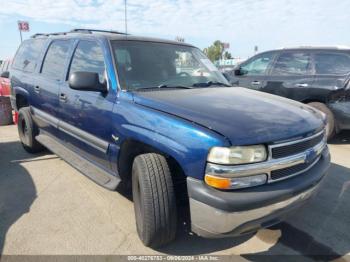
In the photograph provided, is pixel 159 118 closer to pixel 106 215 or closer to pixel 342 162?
pixel 106 215

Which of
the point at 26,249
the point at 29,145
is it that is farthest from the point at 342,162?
the point at 29,145

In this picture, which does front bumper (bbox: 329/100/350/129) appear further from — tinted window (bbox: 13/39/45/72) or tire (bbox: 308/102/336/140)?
tinted window (bbox: 13/39/45/72)

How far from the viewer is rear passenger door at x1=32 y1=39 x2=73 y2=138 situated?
4270mm

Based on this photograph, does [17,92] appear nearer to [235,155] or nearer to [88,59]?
[88,59]

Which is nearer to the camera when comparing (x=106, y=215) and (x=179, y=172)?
(x=179, y=172)

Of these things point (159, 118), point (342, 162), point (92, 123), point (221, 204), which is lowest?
point (342, 162)

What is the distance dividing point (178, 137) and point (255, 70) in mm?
5666

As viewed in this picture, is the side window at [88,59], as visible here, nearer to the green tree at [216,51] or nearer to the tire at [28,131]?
the tire at [28,131]

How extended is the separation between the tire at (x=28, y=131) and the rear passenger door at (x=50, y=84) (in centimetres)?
26

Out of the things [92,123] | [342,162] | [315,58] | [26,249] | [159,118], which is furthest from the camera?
[315,58]

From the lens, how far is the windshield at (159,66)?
3355mm

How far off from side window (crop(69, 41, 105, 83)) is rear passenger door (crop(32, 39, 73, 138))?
234 mm

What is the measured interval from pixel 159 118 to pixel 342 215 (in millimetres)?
2299

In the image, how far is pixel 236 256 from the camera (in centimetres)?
283
